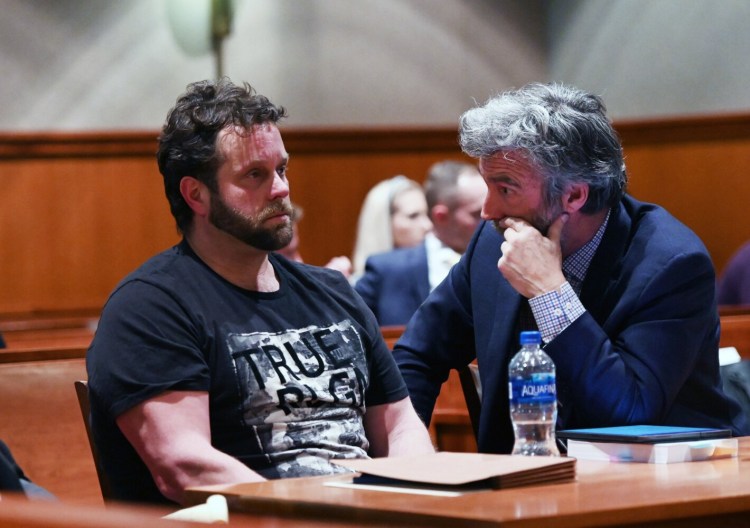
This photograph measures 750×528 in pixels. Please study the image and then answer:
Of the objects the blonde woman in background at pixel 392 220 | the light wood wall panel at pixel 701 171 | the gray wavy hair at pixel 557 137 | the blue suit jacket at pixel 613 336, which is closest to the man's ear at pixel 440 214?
the blonde woman in background at pixel 392 220

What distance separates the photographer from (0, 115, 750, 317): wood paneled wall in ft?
26.4

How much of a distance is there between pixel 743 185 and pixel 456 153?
81.4 inches

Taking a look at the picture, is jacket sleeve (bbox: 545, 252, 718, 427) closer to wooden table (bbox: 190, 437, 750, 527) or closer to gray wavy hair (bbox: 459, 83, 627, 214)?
gray wavy hair (bbox: 459, 83, 627, 214)

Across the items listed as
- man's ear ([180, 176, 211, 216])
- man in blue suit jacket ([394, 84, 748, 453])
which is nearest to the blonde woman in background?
man in blue suit jacket ([394, 84, 748, 453])

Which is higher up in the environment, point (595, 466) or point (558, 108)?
point (558, 108)

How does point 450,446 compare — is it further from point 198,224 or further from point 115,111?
point 115,111

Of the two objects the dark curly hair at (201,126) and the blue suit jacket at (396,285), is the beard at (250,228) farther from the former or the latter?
the blue suit jacket at (396,285)

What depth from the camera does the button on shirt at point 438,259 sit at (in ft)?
16.8

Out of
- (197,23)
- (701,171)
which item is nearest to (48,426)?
(197,23)

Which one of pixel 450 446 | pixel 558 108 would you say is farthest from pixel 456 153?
pixel 558 108

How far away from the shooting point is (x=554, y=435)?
2352mm

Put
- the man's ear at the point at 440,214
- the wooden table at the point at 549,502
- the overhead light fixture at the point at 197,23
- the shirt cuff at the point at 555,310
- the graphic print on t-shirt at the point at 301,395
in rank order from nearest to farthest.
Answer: the wooden table at the point at 549,502
the graphic print on t-shirt at the point at 301,395
the shirt cuff at the point at 555,310
the man's ear at the point at 440,214
the overhead light fixture at the point at 197,23

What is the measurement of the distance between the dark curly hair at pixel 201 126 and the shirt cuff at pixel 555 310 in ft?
2.36

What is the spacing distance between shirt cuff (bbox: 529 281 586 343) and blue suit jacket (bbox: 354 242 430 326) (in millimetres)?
2450
